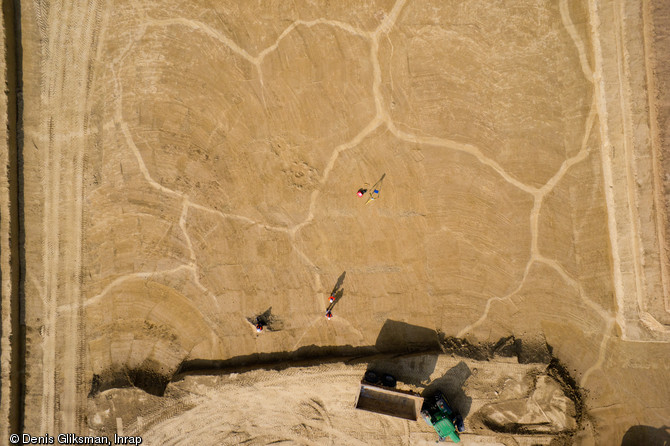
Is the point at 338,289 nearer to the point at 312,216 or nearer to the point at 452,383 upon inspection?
the point at 312,216

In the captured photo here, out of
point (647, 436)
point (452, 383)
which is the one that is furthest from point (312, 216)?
point (647, 436)

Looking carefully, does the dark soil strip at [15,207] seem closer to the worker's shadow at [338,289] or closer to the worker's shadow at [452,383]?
the worker's shadow at [338,289]

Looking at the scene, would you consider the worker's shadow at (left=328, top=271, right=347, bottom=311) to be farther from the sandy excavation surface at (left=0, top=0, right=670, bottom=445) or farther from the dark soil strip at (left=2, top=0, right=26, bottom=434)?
the dark soil strip at (left=2, top=0, right=26, bottom=434)

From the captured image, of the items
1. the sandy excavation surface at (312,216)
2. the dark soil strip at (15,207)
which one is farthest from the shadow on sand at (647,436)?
the dark soil strip at (15,207)

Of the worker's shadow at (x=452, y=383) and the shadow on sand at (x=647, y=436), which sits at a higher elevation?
the worker's shadow at (x=452, y=383)

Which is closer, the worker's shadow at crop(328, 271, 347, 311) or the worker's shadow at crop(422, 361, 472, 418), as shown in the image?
the worker's shadow at crop(422, 361, 472, 418)

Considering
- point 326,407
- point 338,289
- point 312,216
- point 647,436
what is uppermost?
point 312,216

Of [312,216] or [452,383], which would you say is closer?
[452,383]

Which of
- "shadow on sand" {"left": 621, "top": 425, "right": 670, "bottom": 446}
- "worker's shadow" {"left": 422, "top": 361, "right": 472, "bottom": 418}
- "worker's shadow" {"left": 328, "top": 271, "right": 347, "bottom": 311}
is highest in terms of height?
"worker's shadow" {"left": 328, "top": 271, "right": 347, "bottom": 311}

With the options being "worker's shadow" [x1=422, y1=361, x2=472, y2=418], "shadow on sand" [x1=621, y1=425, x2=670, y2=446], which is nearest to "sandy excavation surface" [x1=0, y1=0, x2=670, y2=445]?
"shadow on sand" [x1=621, y1=425, x2=670, y2=446]
